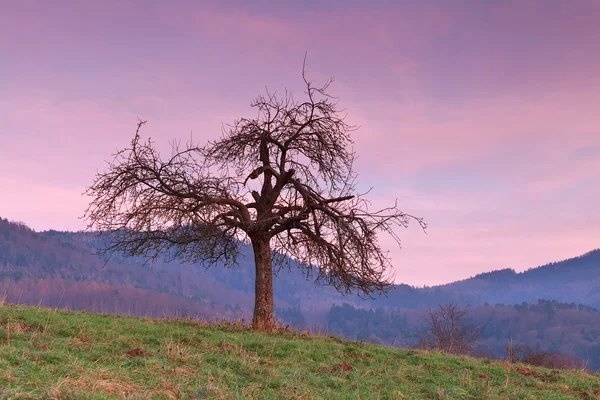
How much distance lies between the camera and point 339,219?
65.8 feet

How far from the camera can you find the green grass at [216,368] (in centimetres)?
867

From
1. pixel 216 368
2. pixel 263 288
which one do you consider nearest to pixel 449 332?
pixel 263 288

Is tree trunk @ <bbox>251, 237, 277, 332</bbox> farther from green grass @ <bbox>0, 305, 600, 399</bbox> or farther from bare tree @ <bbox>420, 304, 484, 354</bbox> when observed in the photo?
bare tree @ <bbox>420, 304, 484, 354</bbox>

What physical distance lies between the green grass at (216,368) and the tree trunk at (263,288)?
1.68 m

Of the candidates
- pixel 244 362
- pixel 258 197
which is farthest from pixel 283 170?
pixel 244 362

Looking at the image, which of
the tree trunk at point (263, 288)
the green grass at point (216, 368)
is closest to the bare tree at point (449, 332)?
the tree trunk at point (263, 288)

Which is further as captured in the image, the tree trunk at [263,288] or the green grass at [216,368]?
the tree trunk at [263,288]

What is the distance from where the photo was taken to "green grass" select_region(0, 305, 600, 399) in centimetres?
867

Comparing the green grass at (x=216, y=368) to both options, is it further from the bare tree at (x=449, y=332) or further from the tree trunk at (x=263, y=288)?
the bare tree at (x=449, y=332)

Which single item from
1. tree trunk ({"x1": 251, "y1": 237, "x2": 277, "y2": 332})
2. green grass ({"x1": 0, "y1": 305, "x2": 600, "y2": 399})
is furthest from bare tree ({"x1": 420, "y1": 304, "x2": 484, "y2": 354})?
green grass ({"x1": 0, "y1": 305, "x2": 600, "y2": 399})

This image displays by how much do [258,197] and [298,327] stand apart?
225 inches

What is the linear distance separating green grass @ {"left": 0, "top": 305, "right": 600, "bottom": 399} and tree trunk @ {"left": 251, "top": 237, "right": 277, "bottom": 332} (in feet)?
5.52

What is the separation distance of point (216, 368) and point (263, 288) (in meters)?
10.4

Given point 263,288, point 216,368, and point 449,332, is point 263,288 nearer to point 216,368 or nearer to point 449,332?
point 216,368
